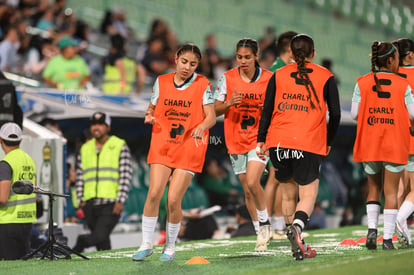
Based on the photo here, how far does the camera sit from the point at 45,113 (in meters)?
14.4

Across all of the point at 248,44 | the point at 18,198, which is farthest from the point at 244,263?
the point at 18,198

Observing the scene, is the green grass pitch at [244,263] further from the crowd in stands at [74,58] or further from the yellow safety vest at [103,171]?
the crowd in stands at [74,58]

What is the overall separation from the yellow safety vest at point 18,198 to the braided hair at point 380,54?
4.02 metres

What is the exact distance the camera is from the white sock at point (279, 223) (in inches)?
491

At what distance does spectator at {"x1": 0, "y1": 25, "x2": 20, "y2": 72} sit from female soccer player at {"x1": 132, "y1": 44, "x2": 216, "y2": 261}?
7.04 meters

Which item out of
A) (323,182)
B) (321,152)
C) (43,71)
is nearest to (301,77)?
(321,152)

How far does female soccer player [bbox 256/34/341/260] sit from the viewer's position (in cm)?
895

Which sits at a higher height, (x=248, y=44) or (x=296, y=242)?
(x=248, y=44)

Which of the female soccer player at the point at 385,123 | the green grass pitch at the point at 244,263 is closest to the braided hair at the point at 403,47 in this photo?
the female soccer player at the point at 385,123

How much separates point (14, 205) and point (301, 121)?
3795 millimetres

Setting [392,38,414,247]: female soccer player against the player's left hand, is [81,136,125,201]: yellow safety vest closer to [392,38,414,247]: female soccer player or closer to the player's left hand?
the player's left hand

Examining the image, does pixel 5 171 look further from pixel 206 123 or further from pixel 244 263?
pixel 244 263

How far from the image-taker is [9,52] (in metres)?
16.3

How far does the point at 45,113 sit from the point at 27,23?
536 cm
